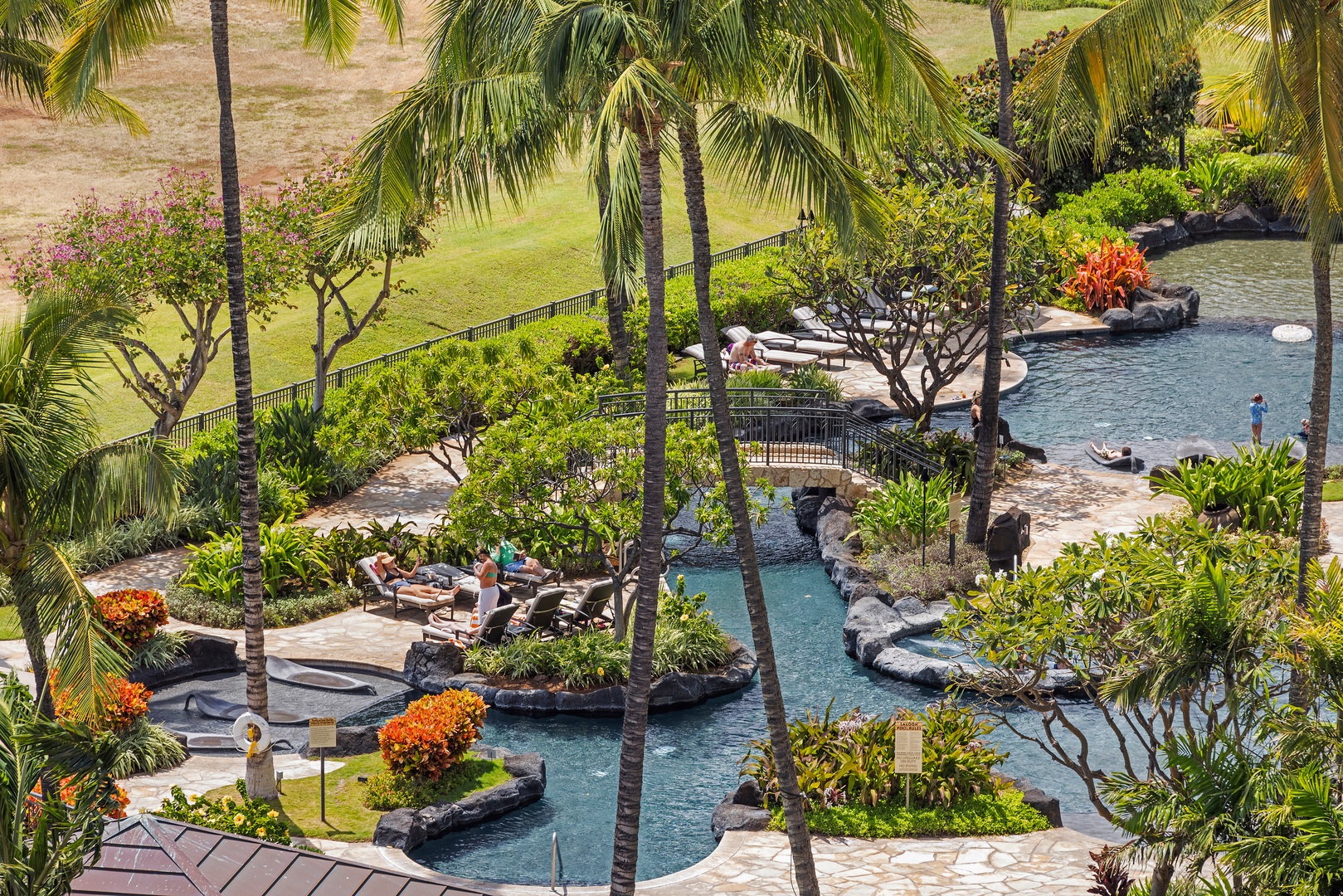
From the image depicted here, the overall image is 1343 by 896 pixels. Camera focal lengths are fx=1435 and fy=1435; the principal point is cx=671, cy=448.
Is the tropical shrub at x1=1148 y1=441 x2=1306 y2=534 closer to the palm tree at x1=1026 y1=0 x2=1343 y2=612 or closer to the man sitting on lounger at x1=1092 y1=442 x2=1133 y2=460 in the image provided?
the man sitting on lounger at x1=1092 y1=442 x2=1133 y2=460

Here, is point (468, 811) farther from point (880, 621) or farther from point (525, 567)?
point (880, 621)

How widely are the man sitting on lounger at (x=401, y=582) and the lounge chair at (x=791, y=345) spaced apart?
1347 cm

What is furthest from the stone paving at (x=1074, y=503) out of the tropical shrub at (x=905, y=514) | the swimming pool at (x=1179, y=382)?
the tropical shrub at (x=905, y=514)

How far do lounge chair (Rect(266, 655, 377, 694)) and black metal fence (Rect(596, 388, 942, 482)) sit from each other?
7763 millimetres

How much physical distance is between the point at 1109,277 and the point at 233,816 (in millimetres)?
30738

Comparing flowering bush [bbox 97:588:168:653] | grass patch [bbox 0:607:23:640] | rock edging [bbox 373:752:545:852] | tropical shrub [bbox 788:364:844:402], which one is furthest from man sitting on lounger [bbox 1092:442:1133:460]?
grass patch [bbox 0:607:23:640]

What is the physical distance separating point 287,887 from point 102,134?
50.4 m

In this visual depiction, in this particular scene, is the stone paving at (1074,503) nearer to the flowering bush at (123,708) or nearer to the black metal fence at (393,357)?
the black metal fence at (393,357)

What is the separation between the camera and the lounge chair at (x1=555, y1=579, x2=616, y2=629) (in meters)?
21.0

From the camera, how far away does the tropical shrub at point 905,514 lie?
77.8 ft

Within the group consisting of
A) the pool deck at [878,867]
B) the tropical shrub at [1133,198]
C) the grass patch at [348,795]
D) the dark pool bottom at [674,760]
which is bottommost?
the dark pool bottom at [674,760]

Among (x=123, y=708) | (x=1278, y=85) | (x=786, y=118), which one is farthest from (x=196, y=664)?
(x=1278, y=85)

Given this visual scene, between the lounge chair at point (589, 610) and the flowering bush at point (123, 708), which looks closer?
the flowering bush at point (123, 708)

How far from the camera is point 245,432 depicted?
51.9ft
